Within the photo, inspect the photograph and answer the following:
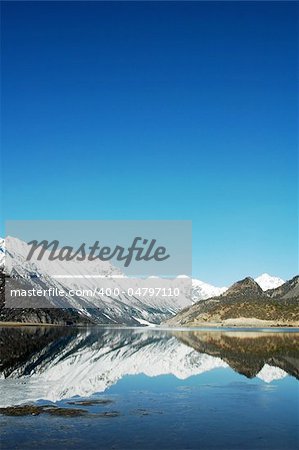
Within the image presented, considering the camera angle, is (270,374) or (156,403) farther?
(270,374)

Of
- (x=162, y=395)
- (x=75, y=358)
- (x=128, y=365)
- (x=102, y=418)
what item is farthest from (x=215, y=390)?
(x=75, y=358)

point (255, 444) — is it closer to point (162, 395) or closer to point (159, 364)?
point (162, 395)

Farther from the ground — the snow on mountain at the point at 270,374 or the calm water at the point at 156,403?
the snow on mountain at the point at 270,374

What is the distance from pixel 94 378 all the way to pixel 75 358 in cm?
3454

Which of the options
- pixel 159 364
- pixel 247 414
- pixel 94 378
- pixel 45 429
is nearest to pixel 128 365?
pixel 159 364

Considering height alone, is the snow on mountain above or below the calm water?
above

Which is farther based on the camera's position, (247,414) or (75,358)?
(75,358)

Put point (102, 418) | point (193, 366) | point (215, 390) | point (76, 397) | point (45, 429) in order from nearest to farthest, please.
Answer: point (45, 429) → point (102, 418) → point (76, 397) → point (215, 390) → point (193, 366)

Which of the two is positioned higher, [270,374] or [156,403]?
[270,374]

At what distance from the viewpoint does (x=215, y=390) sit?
213 feet

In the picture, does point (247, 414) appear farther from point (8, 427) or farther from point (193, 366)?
point (193, 366)

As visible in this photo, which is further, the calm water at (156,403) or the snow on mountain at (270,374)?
the snow on mountain at (270,374)

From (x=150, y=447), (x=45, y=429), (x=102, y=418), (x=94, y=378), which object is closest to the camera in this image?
(x=150, y=447)

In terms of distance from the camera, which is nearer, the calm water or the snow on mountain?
the calm water
